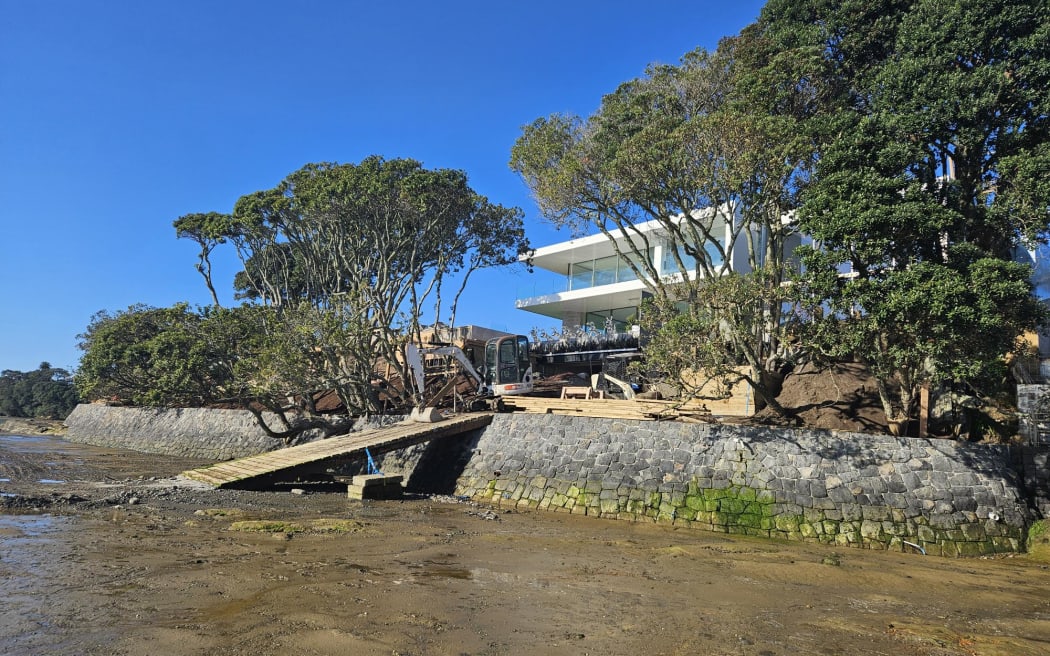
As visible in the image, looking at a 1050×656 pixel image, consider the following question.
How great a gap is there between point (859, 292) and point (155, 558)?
12.4m

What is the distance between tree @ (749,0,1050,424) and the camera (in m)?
11.2

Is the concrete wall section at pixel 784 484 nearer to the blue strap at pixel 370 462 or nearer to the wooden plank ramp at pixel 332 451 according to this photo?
the wooden plank ramp at pixel 332 451

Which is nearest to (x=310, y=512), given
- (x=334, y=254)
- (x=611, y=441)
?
(x=611, y=441)

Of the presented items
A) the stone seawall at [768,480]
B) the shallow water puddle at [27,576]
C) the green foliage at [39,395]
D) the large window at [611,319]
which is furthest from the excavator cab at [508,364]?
the green foliage at [39,395]

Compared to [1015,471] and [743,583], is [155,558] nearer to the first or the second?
[743,583]

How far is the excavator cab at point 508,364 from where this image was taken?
75.8 ft

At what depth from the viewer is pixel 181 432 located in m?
30.8

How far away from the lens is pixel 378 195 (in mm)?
26000

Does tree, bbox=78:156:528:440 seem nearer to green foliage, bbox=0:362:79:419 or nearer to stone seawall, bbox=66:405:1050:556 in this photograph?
stone seawall, bbox=66:405:1050:556

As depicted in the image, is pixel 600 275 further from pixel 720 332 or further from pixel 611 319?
pixel 720 332

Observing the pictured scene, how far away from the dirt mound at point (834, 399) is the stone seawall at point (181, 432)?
1219 centimetres

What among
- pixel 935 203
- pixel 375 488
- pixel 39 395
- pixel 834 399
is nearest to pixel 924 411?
pixel 834 399

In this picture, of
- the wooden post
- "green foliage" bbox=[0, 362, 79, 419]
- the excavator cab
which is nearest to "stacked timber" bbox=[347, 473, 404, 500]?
the excavator cab

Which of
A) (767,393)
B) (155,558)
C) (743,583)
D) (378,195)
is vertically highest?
(378,195)
